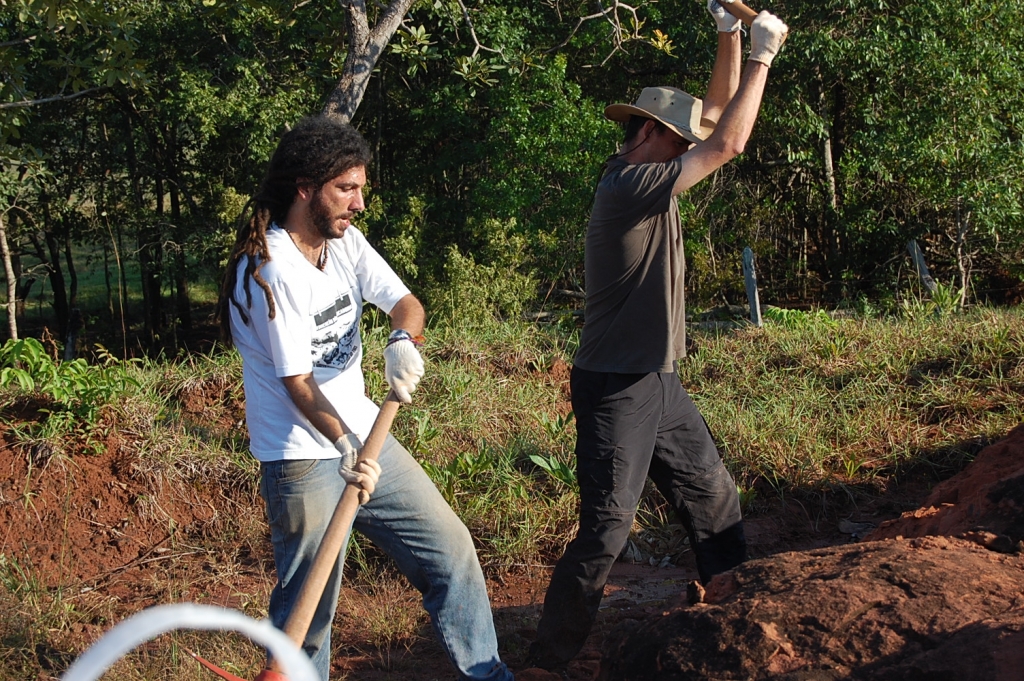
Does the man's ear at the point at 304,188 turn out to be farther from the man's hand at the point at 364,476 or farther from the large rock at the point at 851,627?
the large rock at the point at 851,627

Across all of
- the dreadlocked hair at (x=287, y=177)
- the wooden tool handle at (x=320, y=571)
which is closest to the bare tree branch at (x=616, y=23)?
the dreadlocked hair at (x=287, y=177)

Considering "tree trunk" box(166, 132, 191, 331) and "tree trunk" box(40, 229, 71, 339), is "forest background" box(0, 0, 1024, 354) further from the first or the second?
"tree trunk" box(40, 229, 71, 339)

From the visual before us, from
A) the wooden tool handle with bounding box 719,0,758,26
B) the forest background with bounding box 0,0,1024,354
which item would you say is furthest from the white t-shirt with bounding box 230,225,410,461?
the forest background with bounding box 0,0,1024,354

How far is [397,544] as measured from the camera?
307 centimetres

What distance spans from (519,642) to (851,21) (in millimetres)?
8148

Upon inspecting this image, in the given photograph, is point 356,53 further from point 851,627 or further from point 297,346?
point 851,627

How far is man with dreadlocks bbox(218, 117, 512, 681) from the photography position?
2814 mm

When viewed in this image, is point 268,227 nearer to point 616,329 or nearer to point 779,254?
point 616,329

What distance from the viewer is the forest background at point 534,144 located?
9.38 m

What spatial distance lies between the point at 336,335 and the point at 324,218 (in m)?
0.35

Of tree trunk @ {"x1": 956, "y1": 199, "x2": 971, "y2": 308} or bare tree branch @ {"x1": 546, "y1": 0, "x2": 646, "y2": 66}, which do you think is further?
tree trunk @ {"x1": 956, "y1": 199, "x2": 971, "y2": 308}

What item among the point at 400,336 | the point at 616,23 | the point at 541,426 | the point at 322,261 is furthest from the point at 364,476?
the point at 616,23

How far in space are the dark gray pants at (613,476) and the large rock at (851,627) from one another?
70 centimetres

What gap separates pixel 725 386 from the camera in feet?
20.7
